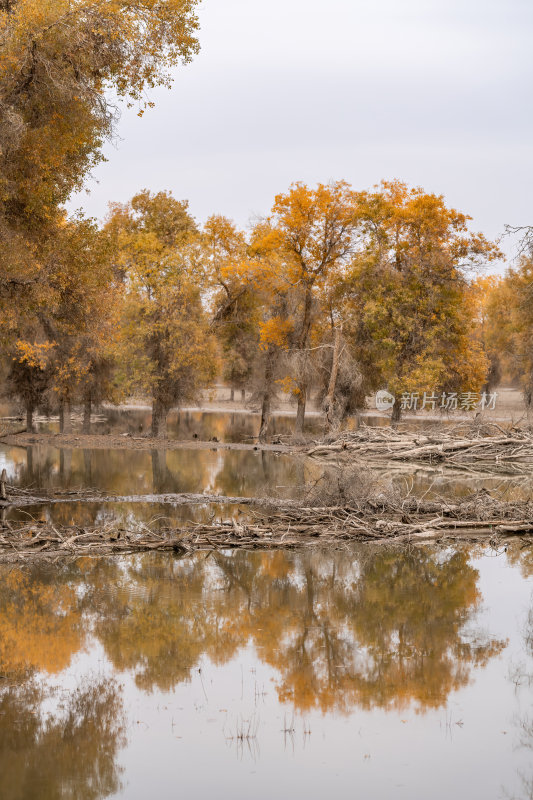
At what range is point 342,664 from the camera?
9.30 metres

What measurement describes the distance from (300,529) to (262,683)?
781 centimetres

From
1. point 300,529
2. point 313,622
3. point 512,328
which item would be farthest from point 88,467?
point 512,328

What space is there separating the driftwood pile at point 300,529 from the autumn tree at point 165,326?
24.4 metres

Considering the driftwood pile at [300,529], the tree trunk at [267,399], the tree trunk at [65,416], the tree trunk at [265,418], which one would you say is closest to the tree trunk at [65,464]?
the tree trunk at [65,416]

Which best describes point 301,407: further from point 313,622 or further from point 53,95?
point 313,622

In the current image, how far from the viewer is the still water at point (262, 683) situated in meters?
6.84

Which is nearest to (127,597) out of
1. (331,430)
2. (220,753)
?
(220,753)

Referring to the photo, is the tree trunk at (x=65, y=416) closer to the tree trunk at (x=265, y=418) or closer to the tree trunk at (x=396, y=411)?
the tree trunk at (x=265, y=418)

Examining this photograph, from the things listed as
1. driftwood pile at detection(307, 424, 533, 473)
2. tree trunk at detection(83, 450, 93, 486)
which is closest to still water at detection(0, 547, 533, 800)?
tree trunk at detection(83, 450, 93, 486)

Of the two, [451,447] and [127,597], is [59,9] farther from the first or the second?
[451,447]

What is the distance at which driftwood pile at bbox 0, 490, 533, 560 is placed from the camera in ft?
49.1

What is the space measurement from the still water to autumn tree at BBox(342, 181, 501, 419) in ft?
108

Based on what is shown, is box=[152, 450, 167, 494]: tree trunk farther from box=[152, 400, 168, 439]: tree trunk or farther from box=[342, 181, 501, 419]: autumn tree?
box=[342, 181, 501, 419]: autumn tree

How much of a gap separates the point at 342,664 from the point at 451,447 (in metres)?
24.1
